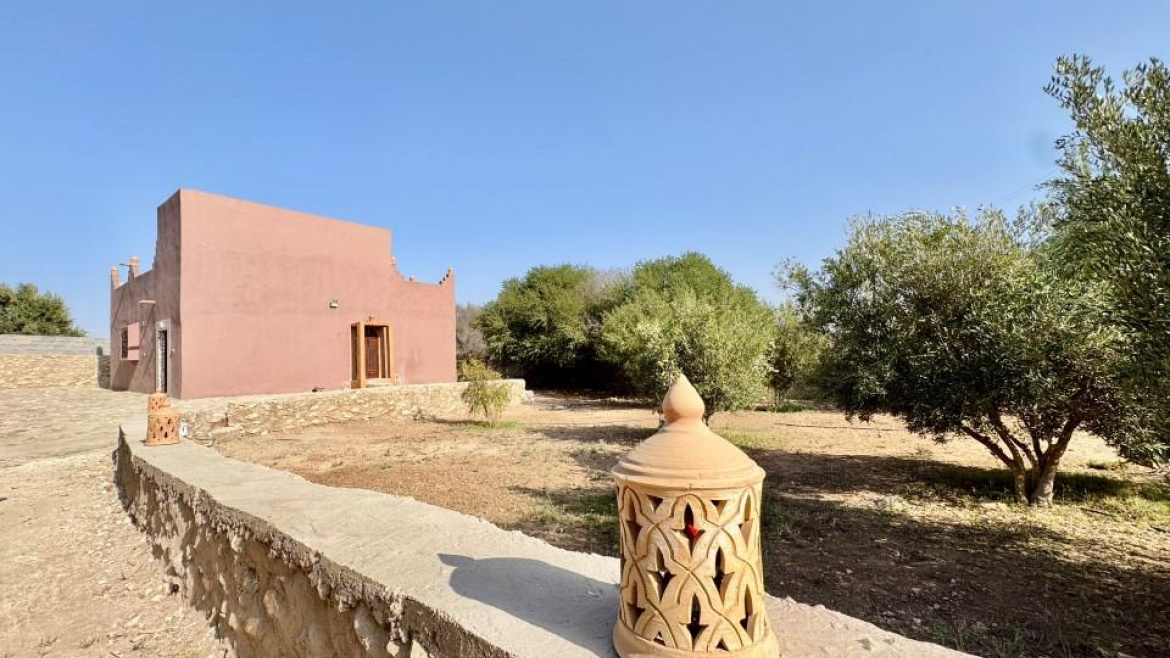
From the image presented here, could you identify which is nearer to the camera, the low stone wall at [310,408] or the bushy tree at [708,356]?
the bushy tree at [708,356]

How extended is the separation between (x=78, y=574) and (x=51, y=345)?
22.9 metres

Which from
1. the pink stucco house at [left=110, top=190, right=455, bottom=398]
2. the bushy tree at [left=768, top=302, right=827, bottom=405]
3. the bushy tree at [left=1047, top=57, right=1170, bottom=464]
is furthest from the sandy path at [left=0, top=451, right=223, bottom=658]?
the bushy tree at [left=768, top=302, right=827, bottom=405]

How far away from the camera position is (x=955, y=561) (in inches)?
188

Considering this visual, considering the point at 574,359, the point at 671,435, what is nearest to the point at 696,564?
the point at 671,435

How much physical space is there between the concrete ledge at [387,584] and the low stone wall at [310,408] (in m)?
7.60

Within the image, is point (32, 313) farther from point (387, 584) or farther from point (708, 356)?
point (387, 584)

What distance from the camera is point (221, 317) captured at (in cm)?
1416

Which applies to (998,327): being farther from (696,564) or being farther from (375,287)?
(375,287)

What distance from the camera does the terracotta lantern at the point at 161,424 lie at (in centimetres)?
613

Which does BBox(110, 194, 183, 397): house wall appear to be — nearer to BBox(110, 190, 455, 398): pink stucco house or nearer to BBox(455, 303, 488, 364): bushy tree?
BBox(110, 190, 455, 398): pink stucco house

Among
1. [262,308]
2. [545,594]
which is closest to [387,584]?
[545,594]

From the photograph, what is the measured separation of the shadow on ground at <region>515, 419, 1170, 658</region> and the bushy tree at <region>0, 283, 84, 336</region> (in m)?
38.3

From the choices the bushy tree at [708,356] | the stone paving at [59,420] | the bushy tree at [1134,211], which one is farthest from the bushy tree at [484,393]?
the bushy tree at [1134,211]

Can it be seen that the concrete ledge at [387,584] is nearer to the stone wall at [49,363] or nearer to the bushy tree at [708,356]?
the bushy tree at [708,356]
